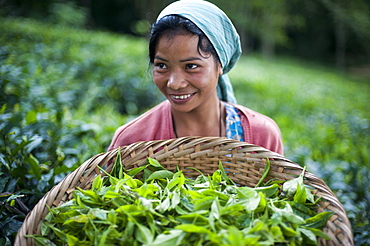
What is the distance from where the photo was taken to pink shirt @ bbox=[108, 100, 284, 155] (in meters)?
1.74

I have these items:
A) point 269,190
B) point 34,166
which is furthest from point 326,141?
point 34,166

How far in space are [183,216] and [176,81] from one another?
0.63 meters

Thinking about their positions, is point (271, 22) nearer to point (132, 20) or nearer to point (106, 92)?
point (132, 20)

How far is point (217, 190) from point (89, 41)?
15.2 feet

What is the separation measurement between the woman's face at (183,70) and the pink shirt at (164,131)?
0.24 metres

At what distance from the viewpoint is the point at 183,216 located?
1097mm

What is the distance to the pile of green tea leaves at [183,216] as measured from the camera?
3.41 ft

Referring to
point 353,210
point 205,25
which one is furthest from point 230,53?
point 353,210

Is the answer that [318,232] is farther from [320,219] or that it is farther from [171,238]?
[171,238]

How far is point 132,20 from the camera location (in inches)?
612

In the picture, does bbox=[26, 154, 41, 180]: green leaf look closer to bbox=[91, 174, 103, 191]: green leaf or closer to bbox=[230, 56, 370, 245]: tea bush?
bbox=[91, 174, 103, 191]: green leaf

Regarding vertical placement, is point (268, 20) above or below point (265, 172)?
below

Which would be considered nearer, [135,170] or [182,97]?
[135,170]

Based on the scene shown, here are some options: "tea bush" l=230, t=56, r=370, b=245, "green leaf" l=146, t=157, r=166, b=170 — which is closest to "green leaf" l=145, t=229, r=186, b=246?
"green leaf" l=146, t=157, r=166, b=170
